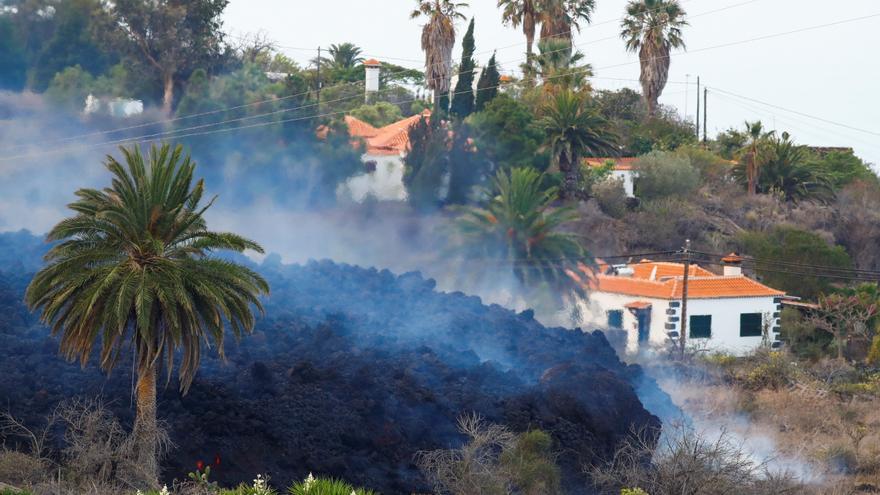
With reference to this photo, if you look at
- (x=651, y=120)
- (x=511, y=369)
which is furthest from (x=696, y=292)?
(x=651, y=120)

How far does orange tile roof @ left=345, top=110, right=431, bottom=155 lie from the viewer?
6706cm

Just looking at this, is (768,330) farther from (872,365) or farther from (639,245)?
(639,245)

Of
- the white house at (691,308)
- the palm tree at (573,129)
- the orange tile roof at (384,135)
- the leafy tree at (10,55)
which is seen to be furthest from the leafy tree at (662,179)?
the leafy tree at (10,55)

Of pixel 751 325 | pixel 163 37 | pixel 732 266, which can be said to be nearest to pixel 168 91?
pixel 163 37

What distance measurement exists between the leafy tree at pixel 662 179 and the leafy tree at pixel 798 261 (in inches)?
444

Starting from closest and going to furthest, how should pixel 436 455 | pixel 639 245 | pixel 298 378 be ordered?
pixel 436 455 → pixel 298 378 → pixel 639 245

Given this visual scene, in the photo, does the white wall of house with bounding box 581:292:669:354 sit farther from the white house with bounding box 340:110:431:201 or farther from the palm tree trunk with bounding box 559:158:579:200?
the palm tree trunk with bounding box 559:158:579:200

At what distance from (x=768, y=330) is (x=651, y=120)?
35557 millimetres

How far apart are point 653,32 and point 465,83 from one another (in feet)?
53.0

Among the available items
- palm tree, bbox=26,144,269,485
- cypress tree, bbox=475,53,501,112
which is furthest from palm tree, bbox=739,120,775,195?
palm tree, bbox=26,144,269,485

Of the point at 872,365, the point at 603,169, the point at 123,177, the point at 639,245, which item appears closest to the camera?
the point at 123,177

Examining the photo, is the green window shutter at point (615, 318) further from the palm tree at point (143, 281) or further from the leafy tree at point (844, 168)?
the leafy tree at point (844, 168)

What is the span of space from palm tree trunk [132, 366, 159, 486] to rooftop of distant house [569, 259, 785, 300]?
28566 millimetres

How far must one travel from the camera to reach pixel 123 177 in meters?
26.8
